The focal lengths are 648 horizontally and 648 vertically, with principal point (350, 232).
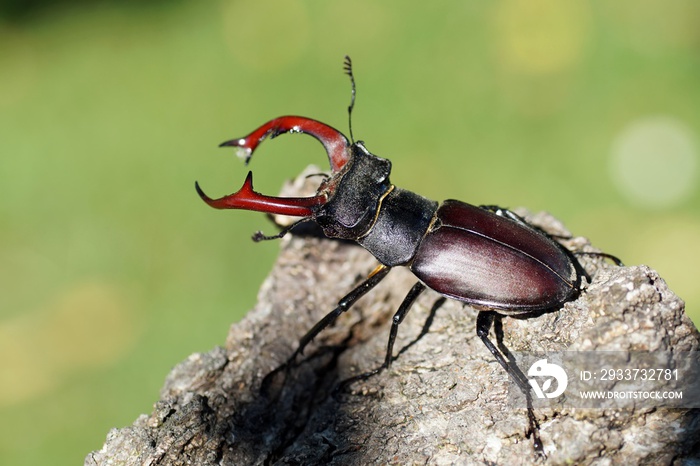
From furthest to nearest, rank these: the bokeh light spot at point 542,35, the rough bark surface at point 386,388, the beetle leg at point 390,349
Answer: the bokeh light spot at point 542,35 → the beetle leg at point 390,349 → the rough bark surface at point 386,388

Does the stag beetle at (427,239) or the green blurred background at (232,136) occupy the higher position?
the green blurred background at (232,136)

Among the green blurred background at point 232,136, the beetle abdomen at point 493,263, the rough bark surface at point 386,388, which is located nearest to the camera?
the rough bark surface at point 386,388

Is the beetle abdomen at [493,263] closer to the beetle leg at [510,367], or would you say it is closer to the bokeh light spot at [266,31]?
the beetle leg at [510,367]

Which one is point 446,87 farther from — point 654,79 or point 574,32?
point 654,79

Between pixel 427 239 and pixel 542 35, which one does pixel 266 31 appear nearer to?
pixel 542 35

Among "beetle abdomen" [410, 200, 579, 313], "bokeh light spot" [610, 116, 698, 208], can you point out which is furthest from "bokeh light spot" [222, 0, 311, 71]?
"beetle abdomen" [410, 200, 579, 313]

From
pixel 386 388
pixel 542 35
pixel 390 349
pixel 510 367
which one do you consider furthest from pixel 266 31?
pixel 510 367

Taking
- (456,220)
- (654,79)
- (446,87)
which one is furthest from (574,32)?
(456,220)

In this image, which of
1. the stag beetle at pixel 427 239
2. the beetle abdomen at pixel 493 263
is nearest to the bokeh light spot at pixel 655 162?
the stag beetle at pixel 427 239
